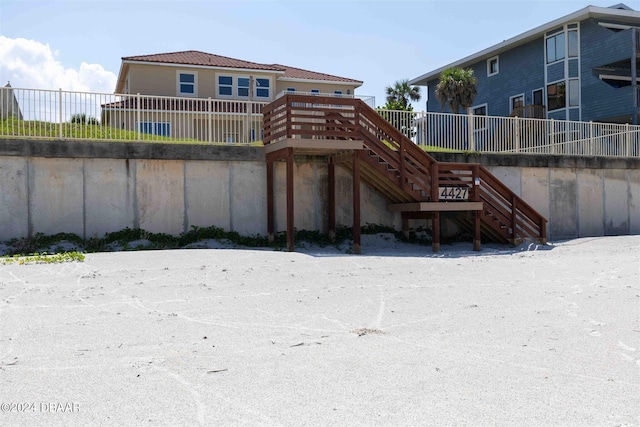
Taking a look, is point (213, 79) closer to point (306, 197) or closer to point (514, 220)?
point (306, 197)

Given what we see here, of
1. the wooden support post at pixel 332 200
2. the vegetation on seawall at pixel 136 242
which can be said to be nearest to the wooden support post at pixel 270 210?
the vegetation on seawall at pixel 136 242

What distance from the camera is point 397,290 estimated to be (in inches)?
397

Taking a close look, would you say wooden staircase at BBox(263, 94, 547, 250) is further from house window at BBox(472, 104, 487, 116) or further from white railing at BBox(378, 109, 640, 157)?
house window at BBox(472, 104, 487, 116)

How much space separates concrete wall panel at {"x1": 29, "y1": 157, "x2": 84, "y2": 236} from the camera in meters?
15.5

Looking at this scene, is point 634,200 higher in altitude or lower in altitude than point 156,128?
lower

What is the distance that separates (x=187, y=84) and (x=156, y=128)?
16611 mm

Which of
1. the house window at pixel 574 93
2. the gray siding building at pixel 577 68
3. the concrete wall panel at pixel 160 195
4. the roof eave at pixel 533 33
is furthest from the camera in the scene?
the house window at pixel 574 93

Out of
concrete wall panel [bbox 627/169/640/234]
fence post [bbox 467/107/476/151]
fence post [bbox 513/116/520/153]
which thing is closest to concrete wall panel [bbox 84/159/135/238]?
fence post [bbox 467/107/476/151]

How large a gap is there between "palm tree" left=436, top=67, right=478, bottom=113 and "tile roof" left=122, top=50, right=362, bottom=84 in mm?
5309

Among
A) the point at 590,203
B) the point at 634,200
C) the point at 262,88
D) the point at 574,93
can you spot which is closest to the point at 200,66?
the point at 262,88

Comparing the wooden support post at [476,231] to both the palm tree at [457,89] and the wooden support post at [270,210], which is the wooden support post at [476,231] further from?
the palm tree at [457,89]

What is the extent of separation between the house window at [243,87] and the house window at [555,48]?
674 inches

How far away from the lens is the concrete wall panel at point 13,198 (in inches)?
596

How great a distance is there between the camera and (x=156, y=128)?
726 inches
